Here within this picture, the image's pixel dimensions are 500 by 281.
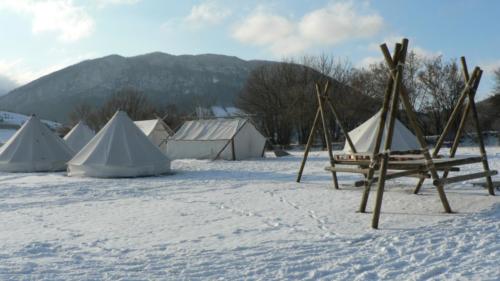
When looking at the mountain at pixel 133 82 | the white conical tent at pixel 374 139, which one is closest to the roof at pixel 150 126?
the white conical tent at pixel 374 139

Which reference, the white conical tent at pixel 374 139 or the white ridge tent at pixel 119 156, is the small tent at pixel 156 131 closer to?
the white ridge tent at pixel 119 156

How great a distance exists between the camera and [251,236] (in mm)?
6141

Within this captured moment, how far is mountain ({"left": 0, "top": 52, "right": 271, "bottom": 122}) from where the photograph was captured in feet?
375

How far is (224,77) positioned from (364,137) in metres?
109

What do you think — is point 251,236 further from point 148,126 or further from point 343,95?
point 343,95

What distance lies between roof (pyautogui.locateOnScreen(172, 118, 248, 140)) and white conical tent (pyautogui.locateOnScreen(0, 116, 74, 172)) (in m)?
7.69

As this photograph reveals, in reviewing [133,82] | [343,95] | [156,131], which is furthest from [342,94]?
[133,82]

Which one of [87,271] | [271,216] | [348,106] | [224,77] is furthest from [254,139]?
[224,77]

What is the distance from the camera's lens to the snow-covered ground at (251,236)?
181 inches

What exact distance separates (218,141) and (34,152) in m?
9.26

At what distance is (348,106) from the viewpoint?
1598 inches

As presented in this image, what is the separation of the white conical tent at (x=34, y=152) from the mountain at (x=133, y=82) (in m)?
86.7

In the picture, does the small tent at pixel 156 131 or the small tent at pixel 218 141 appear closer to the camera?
the small tent at pixel 218 141

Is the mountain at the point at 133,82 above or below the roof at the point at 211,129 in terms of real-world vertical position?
above
